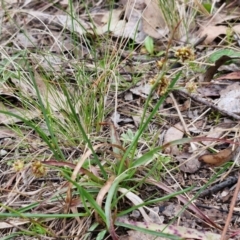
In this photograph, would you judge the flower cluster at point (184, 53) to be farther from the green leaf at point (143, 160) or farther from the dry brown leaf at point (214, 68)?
the dry brown leaf at point (214, 68)

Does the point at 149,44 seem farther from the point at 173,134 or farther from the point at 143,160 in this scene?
the point at 143,160

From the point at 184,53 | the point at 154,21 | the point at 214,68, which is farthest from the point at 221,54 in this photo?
the point at 184,53

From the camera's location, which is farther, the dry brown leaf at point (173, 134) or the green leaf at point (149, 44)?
the green leaf at point (149, 44)

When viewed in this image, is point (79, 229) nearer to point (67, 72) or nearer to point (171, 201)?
point (171, 201)

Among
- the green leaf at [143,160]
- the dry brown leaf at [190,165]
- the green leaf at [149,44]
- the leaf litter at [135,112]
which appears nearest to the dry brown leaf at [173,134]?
the leaf litter at [135,112]

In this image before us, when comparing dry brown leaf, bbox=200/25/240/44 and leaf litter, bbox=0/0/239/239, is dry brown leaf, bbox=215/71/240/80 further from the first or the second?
dry brown leaf, bbox=200/25/240/44

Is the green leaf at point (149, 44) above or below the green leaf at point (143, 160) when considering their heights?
above

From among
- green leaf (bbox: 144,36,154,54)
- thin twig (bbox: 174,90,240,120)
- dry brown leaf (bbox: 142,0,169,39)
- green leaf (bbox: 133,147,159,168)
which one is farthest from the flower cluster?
dry brown leaf (bbox: 142,0,169,39)
